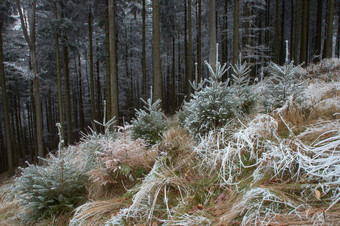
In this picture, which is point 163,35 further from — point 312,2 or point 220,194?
point 220,194

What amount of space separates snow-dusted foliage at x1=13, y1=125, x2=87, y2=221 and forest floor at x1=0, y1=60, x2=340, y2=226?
15 centimetres

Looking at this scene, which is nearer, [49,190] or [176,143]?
[49,190]

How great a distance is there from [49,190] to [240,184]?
261 centimetres

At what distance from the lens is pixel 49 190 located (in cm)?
279

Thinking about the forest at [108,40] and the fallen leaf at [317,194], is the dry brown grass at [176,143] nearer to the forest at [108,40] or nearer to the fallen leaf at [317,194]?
the fallen leaf at [317,194]

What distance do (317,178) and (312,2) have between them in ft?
78.4

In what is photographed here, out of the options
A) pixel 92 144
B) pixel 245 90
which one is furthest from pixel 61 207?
pixel 245 90

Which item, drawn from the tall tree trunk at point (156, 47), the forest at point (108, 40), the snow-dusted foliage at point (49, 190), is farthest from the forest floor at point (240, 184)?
the tall tree trunk at point (156, 47)

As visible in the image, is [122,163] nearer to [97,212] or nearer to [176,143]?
[97,212]

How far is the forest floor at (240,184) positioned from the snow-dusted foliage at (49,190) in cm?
15

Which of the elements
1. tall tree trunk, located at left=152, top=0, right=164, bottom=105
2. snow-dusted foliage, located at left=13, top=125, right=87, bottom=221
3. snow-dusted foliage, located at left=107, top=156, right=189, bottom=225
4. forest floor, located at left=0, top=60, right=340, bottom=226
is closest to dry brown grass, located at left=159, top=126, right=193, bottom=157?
forest floor, located at left=0, top=60, right=340, bottom=226

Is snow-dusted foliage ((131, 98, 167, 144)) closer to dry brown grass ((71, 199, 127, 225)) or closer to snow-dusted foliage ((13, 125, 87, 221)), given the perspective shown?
snow-dusted foliage ((13, 125, 87, 221))

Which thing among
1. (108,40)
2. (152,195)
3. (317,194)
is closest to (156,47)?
(108,40)

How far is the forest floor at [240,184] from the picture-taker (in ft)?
5.17
